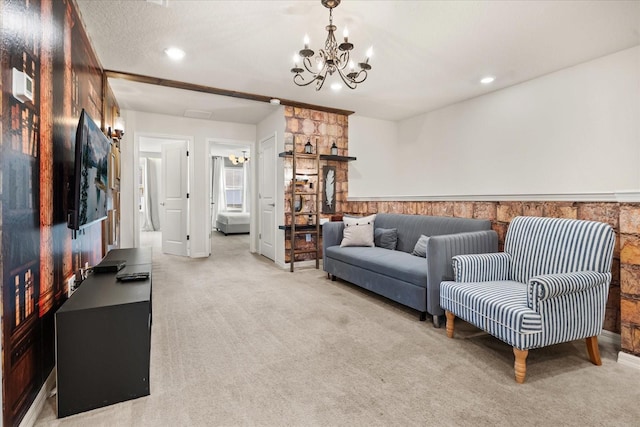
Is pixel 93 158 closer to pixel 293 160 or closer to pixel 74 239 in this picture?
Result: pixel 74 239

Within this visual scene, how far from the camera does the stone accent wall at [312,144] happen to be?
472 centimetres

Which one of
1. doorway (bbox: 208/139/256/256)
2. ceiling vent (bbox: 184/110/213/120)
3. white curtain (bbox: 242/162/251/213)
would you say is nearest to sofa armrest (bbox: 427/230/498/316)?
ceiling vent (bbox: 184/110/213/120)

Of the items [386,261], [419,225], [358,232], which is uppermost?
[419,225]

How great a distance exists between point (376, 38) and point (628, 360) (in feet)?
9.83

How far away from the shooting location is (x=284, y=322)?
266 cm

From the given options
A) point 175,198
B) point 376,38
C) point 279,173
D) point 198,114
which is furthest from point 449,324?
point 175,198

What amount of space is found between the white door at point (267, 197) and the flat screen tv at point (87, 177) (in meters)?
2.72

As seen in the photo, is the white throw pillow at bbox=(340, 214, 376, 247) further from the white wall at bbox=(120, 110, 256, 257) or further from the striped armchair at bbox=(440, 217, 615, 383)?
the white wall at bbox=(120, 110, 256, 257)

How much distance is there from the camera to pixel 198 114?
523 centimetres

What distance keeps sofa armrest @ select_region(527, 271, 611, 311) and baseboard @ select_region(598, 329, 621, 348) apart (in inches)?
30.2

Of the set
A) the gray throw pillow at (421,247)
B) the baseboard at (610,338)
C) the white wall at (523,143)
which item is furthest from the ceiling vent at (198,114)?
the baseboard at (610,338)

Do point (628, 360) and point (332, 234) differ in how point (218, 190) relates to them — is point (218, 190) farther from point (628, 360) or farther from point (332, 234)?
point (628, 360)

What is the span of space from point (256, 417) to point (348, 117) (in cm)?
472

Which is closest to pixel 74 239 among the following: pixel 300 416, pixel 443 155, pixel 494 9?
pixel 300 416
